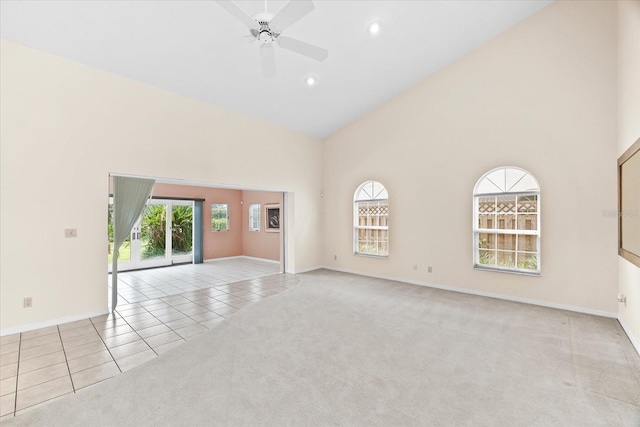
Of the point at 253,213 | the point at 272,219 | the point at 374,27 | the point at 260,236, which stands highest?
the point at 374,27

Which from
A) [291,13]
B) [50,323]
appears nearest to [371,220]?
[291,13]

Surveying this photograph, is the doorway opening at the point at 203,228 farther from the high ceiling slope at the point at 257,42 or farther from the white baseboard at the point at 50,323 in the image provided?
the white baseboard at the point at 50,323

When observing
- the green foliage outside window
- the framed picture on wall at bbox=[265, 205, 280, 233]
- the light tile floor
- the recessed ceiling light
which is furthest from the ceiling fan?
the green foliage outside window

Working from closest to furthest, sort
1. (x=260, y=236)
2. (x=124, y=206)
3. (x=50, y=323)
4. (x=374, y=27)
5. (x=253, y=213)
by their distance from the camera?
(x=50, y=323)
(x=374, y=27)
(x=124, y=206)
(x=260, y=236)
(x=253, y=213)

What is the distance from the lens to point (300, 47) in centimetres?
298

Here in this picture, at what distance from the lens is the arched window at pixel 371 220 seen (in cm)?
653

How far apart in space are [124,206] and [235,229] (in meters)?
5.35

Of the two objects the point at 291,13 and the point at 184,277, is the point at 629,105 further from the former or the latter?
the point at 184,277

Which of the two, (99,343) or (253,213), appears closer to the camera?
(99,343)

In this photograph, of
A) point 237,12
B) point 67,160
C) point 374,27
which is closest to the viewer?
point 237,12

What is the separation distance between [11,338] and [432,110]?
707cm

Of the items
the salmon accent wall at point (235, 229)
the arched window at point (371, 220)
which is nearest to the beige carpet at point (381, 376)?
the arched window at point (371, 220)

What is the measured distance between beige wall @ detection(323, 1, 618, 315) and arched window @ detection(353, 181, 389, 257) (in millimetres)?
240

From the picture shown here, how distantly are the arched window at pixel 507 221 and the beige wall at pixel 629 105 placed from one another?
3.51 ft
